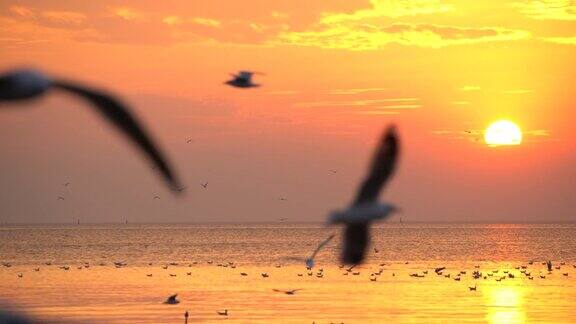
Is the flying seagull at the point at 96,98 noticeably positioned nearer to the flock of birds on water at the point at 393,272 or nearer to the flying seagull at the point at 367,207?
the flying seagull at the point at 367,207

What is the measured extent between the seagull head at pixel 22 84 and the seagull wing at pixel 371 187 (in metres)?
5.78

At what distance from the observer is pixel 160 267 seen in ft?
401

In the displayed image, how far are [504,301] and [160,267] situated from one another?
165ft

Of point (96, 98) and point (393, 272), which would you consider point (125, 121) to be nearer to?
point (96, 98)

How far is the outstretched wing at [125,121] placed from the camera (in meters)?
9.51

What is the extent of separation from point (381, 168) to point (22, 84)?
7.03m

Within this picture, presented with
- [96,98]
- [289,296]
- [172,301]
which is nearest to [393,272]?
[289,296]

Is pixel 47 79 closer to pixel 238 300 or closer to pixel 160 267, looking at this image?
pixel 238 300

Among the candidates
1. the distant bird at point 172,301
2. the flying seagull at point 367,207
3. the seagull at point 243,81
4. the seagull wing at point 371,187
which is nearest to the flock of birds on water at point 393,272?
the distant bird at point 172,301

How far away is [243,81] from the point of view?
2086 cm

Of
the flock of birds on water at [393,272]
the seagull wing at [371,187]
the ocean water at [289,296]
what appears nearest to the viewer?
the seagull wing at [371,187]

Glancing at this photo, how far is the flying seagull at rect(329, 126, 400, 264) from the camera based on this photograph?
50.7ft

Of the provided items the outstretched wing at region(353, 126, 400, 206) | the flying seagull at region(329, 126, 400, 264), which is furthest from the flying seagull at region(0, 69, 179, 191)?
the flying seagull at region(329, 126, 400, 264)

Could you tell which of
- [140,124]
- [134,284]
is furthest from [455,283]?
[140,124]
